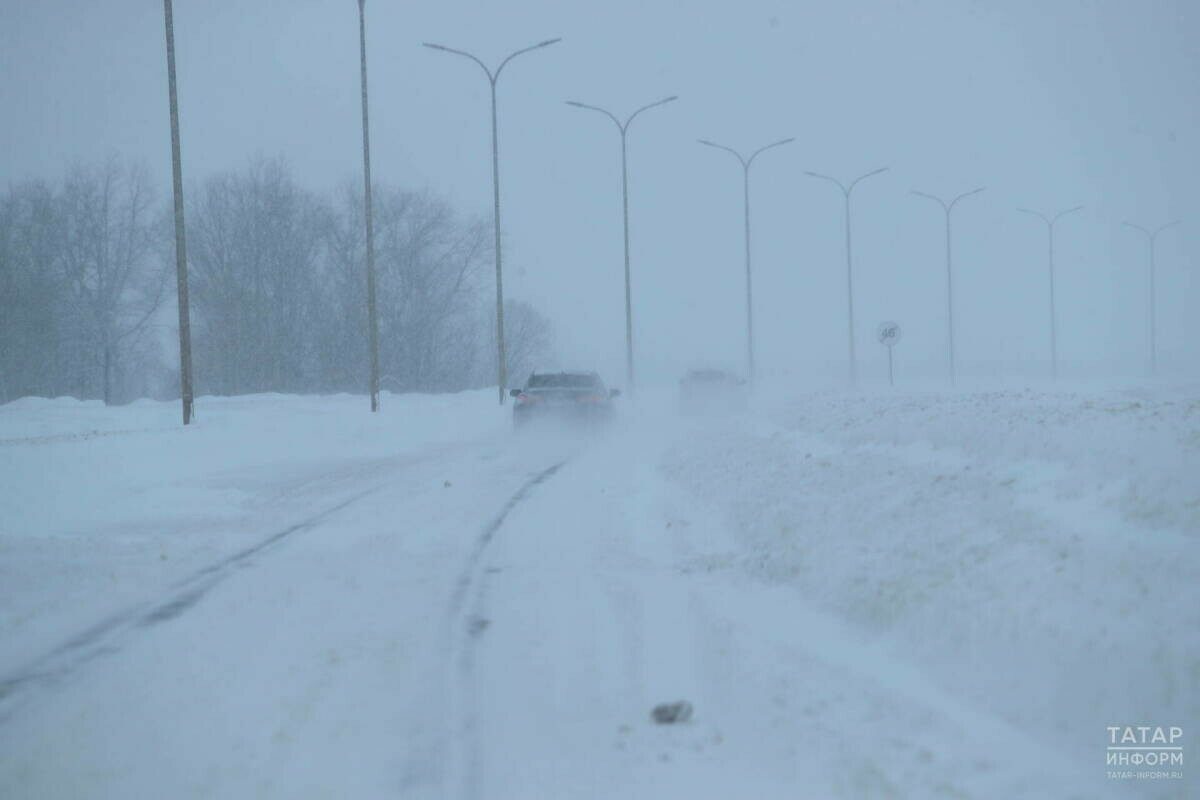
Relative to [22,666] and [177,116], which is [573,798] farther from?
[177,116]

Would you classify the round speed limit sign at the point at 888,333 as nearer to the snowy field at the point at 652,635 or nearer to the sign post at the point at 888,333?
the sign post at the point at 888,333

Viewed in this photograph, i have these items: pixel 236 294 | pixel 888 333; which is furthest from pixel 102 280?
pixel 888 333

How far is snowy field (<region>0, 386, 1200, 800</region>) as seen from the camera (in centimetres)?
496

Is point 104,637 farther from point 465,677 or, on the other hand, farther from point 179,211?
point 179,211

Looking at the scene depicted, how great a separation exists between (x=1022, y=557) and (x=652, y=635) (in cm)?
238

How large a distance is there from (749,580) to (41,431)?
61.3ft

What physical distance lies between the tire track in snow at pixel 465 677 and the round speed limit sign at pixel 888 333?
27.5 meters

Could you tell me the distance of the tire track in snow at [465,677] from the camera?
484cm

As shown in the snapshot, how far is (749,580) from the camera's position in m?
9.14

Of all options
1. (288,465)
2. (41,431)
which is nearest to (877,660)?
(288,465)

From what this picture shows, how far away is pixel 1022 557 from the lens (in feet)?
23.6

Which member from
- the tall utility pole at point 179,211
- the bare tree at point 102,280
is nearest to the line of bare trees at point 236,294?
the bare tree at point 102,280

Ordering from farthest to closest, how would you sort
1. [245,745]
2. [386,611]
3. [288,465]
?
1. [288,465]
2. [386,611]
3. [245,745]

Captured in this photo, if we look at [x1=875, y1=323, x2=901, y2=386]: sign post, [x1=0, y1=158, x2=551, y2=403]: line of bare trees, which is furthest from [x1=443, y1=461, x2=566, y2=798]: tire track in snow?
[x1=0, y1=158, x2=551, y2=403]: line of bare trees
